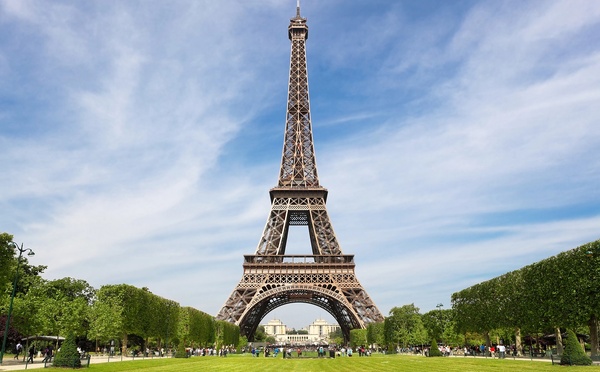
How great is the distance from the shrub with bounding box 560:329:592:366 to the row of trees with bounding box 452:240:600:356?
5.37m

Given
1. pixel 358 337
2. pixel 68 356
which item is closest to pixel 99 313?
pixel 68 356

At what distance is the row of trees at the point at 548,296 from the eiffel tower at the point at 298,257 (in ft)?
77.0

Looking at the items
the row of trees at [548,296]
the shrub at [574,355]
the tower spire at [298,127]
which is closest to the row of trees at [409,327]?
the row of trees at [548,296]

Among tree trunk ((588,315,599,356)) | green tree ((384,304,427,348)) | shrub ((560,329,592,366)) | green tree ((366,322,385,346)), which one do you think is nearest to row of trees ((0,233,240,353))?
green tree ((366,322,385,346))

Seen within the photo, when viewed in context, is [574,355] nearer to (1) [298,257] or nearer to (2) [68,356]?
(2) [68,356]

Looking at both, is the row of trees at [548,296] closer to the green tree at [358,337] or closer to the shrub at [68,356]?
the green tree at [358,337]

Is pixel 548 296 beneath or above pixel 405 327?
above

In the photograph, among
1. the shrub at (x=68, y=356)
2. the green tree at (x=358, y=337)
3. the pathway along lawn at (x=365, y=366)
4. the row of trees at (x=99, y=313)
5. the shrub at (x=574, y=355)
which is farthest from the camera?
the green tree at (x=358, y=337)

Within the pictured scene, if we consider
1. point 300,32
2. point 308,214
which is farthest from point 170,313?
point 300,32

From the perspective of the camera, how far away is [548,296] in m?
39.2

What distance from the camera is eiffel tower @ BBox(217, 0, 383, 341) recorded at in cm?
7156

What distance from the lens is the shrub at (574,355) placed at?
96.0 feet

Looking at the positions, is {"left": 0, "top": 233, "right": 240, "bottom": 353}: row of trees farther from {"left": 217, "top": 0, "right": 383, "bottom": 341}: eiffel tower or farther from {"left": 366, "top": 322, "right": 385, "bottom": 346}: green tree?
{"left": 366, "top": 322, "right": 385, "bottom": 346}: green tree

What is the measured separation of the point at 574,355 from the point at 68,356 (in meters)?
32.2
